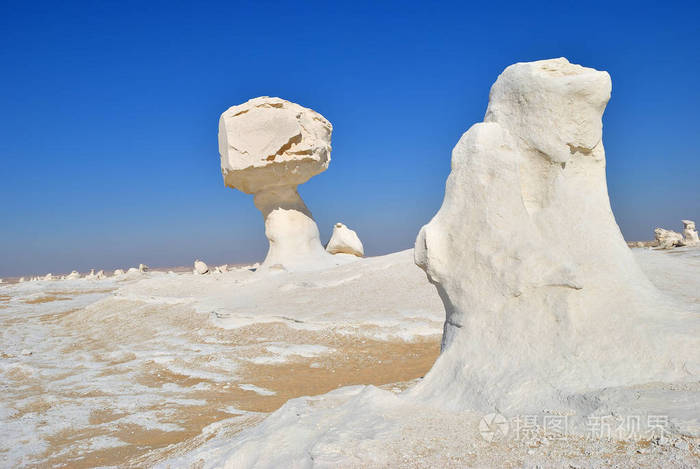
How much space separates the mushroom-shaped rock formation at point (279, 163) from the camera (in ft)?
45.5

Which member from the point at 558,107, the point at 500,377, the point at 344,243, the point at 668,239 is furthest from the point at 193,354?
the point at 668,239

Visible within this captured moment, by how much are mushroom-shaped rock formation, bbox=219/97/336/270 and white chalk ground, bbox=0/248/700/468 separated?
1.74 m

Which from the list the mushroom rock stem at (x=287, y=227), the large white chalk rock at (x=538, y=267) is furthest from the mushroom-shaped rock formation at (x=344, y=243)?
the large white chalk rock at (x=538, y=267)

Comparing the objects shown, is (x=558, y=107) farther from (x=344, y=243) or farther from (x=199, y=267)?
(x=199, y=267)

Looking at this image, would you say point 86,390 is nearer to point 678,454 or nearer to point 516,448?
point 516,448

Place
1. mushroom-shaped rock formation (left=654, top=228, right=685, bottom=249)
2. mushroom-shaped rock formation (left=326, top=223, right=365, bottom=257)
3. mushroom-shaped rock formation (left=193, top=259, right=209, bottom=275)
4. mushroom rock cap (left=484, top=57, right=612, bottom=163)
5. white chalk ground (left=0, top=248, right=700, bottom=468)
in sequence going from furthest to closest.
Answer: mushroom-shaped rock formation (left=193, top=259, right=209, bottom=275) → mushroom-shaped rock formation (left=326, top=223, right=365, bottom=257) → mushroom-shaped rock formation (left=654, top=228, right=685, bottom=249) → mushroom rock cap (left=484, top=57, right=612, bottom=163) → white chalk ground (left=0, top=248, right=700, bottom=468)

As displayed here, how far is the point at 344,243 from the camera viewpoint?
54.5 ft

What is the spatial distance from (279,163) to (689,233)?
12.4m

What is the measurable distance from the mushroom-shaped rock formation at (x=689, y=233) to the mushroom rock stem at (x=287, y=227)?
1054cm

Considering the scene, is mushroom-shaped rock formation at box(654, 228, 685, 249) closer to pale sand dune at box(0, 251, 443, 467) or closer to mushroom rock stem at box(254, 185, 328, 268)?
pale sand dune at box(0, 251, 443, 467)

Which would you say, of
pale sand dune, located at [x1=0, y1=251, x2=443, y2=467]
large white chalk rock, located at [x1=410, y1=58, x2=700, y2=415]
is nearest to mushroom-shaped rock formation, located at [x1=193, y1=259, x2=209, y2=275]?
pale sand dune, located at [x1=0, y1=251, x2=443, y2=467]

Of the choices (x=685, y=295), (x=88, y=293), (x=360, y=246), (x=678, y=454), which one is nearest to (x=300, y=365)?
(x=685, y=295)

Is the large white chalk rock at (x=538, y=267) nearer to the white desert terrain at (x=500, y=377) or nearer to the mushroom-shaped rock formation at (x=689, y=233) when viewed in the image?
the white desert terrain at (x=500, y=377)

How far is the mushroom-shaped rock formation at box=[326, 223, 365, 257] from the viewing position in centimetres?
1661
